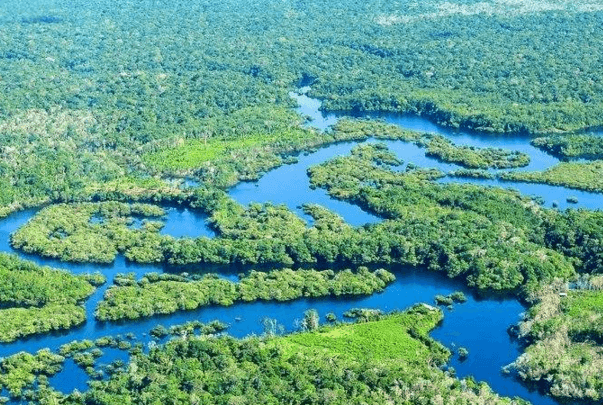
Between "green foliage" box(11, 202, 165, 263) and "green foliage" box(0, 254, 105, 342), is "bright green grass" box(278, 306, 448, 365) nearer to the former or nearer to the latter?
"green foliage" box(0, 254, 105, 342)

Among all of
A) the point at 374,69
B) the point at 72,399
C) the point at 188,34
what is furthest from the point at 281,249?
the point at 188,34

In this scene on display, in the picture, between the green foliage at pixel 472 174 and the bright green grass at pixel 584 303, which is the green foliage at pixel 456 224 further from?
the bright green grass at pixel 584 303

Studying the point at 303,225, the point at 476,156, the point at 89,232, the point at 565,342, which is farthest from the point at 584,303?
the point at 89,232

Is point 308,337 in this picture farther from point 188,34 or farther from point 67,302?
point 188,34

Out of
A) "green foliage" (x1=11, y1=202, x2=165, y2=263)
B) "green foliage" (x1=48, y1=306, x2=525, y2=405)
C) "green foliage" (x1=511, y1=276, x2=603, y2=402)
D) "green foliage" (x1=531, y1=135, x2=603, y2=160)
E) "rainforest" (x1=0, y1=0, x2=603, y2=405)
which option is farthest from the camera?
"green foliage" (x1=531, y1=135, x2=603, y2=160)

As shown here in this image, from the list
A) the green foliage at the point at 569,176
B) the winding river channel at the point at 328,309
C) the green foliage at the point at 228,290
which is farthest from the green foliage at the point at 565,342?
the green foliage at the point at 569,176

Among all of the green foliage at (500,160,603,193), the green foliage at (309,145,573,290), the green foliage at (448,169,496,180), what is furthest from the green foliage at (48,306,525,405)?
the green foliage at (500,160,603,193)
